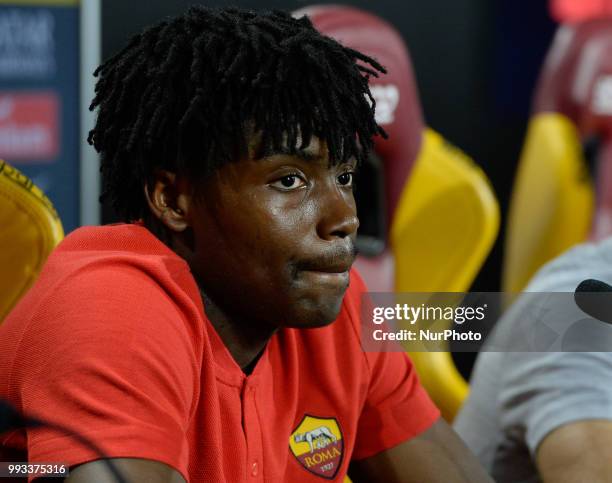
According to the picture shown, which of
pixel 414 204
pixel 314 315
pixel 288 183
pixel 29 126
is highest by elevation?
pixel 288 183

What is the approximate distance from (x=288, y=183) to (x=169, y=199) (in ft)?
0.41

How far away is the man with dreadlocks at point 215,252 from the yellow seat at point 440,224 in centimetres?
86

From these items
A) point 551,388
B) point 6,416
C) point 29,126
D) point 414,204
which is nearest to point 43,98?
point 29,126

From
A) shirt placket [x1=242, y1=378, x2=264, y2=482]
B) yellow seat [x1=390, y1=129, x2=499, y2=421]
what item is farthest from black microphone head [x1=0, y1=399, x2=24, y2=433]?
yellow seat [x1=390, y1=129, x2=499, y2=421]

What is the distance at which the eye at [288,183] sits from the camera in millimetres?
985

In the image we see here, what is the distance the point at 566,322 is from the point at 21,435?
1.78ft

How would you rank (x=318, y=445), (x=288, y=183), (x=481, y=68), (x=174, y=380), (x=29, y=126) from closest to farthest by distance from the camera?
(x=174, y=380), (x=288, y=183), (x=318, y=445), (x=29, y=126), (x=481, y=68)

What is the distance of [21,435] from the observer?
2.95 feet

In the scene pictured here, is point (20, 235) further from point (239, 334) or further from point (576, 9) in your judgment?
point (576, 9)

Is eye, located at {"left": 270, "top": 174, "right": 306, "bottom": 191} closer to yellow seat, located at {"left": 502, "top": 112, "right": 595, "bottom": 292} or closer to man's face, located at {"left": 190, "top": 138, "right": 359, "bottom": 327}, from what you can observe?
man's face, located at {"left": 190, "top": 138, "right": 359, "bottom": 327}

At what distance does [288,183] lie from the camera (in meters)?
0.99

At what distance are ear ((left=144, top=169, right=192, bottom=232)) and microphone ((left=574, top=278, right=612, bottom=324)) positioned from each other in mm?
382

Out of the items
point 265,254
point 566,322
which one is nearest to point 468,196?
point 566,322

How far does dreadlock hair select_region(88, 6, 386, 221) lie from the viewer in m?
0.96
